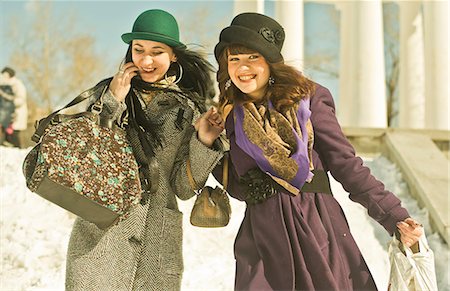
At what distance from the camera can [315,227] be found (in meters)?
4.53

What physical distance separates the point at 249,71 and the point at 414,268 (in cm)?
200

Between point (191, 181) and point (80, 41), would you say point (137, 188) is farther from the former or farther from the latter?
point (80, 41)

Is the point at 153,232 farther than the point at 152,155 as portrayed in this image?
Yes

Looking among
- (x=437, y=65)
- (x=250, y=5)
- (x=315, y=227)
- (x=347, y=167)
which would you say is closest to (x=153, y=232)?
(x=315, y=227)

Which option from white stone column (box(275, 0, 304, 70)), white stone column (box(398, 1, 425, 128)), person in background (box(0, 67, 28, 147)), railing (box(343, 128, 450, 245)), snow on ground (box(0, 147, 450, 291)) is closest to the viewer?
Answer: snow on ground (box(0, 147, 450, 291))

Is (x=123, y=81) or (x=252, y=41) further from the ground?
(x=252, y=41)

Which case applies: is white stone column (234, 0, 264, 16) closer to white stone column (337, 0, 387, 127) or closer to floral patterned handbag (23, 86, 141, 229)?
white stone column (337, 0, 387, 127)

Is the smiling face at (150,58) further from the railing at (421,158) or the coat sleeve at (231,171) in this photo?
the railing at (421,158)

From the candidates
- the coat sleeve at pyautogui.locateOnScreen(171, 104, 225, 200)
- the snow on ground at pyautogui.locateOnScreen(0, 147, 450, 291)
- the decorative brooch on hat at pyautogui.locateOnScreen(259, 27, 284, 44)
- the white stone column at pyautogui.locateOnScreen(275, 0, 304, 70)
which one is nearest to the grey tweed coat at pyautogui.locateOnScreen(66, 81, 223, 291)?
the coat sleeve at pyautogui.locateOnScreen(171, 104, 225, 200)

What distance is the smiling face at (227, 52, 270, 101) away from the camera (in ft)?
14.9

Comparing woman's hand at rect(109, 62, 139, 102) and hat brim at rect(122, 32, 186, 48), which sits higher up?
hat brim at rect(122, 32, 186, 48)

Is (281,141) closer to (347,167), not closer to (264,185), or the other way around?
(264,185)

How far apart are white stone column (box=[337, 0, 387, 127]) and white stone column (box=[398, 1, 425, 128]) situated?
4607mm

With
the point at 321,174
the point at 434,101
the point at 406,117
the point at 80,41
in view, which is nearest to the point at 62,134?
the point at 321,174
